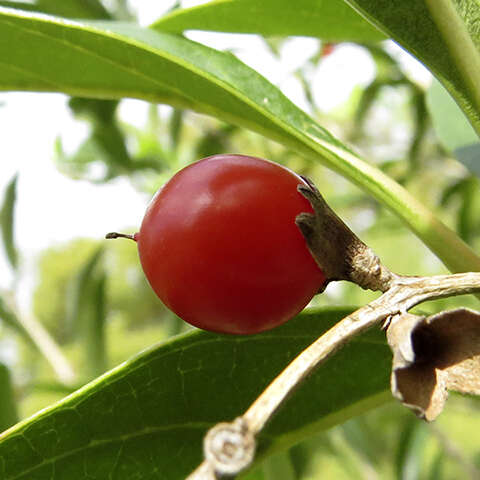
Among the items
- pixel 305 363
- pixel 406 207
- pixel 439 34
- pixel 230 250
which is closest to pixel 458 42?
pixel 439 34

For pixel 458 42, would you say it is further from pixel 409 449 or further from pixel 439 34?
pixel 409 449

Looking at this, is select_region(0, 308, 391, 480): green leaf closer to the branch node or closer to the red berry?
the red berry

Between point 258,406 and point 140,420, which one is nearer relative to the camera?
point 258,406

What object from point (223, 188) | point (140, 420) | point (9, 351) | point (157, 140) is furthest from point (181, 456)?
point (9, 351)

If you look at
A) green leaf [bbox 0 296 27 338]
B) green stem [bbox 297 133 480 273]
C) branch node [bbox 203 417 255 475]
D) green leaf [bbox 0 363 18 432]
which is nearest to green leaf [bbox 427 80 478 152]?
green stem [bbox 297 133 480 273]

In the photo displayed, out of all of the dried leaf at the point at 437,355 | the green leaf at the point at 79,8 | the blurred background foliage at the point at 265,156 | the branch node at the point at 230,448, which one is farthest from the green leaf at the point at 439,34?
the green leaf at the point at 79,8

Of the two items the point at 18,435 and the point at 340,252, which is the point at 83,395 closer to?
the point at 18,435

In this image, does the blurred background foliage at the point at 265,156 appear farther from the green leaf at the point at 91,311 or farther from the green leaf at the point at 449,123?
the green leaf at the point at 449,123
